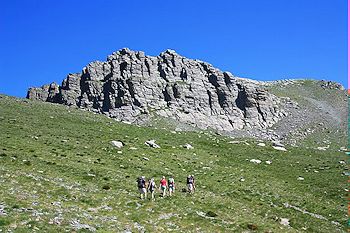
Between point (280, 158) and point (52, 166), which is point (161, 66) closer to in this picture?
point (280, 158)

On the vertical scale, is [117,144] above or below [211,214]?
above

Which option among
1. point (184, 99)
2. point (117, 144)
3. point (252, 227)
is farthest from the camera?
point (184, 99)

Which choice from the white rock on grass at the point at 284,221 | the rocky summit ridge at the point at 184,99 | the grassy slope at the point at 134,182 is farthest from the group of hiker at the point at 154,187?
the rocky summit ridge at the point at 184,99

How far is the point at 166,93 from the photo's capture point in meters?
137

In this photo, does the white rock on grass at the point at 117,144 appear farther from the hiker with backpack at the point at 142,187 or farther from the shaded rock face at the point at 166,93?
the shaded rock face at the point at 166,93

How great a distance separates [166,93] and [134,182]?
98.9m

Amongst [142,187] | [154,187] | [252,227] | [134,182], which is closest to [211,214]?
[252,227]

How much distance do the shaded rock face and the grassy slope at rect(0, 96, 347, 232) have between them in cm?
5208

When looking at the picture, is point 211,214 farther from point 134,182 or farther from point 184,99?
point 184,99

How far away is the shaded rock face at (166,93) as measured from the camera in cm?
12988

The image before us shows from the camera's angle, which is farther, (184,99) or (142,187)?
(184,99)

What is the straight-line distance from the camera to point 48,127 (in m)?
67.2

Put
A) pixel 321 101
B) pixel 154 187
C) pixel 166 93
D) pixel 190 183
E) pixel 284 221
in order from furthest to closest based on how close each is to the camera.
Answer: pixel 321 101, pixel 166 93, pixel 190 183, pixel 154 187, pixel 284 221

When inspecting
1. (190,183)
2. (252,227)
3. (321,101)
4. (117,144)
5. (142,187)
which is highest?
(321,101)
